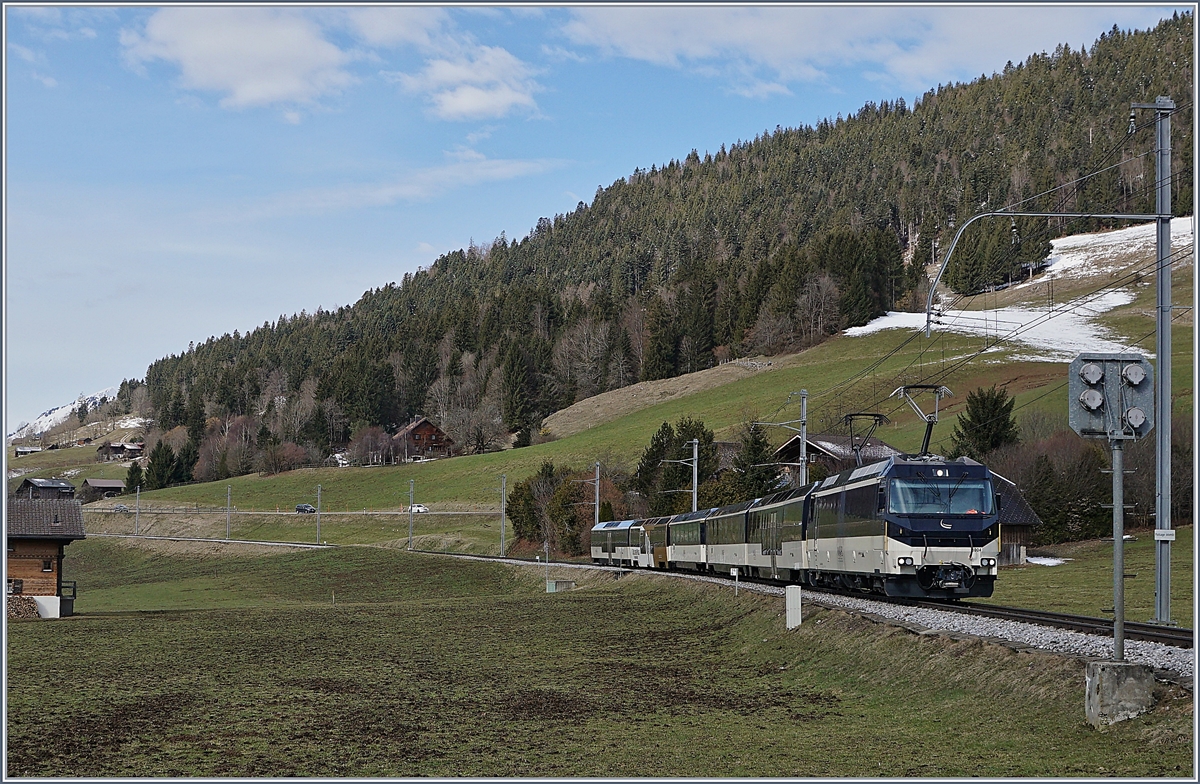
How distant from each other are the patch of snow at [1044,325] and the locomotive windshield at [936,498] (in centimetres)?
10204

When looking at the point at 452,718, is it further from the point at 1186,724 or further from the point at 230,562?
the point at 230,562

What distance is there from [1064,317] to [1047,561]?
3938 inches

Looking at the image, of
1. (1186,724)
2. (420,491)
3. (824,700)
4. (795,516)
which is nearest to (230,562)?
(420,491)

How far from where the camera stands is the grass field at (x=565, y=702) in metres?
15.6

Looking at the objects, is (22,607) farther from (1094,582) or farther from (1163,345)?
(1094,582)

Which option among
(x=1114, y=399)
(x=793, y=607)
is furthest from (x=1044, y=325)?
(x=1114, y=399)

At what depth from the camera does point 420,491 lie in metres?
139

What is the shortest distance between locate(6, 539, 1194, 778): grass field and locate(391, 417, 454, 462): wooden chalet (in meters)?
145

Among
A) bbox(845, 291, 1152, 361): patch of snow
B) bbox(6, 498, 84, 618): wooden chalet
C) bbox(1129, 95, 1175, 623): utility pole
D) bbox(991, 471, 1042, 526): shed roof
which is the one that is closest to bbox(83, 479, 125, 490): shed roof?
bbox(845, 291, 1152, 361): patch of snow

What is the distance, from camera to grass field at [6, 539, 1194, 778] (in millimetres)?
15570

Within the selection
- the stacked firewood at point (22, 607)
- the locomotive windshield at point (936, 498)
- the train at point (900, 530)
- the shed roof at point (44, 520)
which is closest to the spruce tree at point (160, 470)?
the shed roof at point (44, 520)

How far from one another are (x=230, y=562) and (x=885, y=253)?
130294 mm

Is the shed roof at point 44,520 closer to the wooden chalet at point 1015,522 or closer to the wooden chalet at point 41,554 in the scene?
the wooden chalet at point 41,554

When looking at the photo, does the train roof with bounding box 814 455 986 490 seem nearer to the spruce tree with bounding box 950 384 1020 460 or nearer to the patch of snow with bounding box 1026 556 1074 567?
the patch of snow with bounding box 1026 556 1074 567
